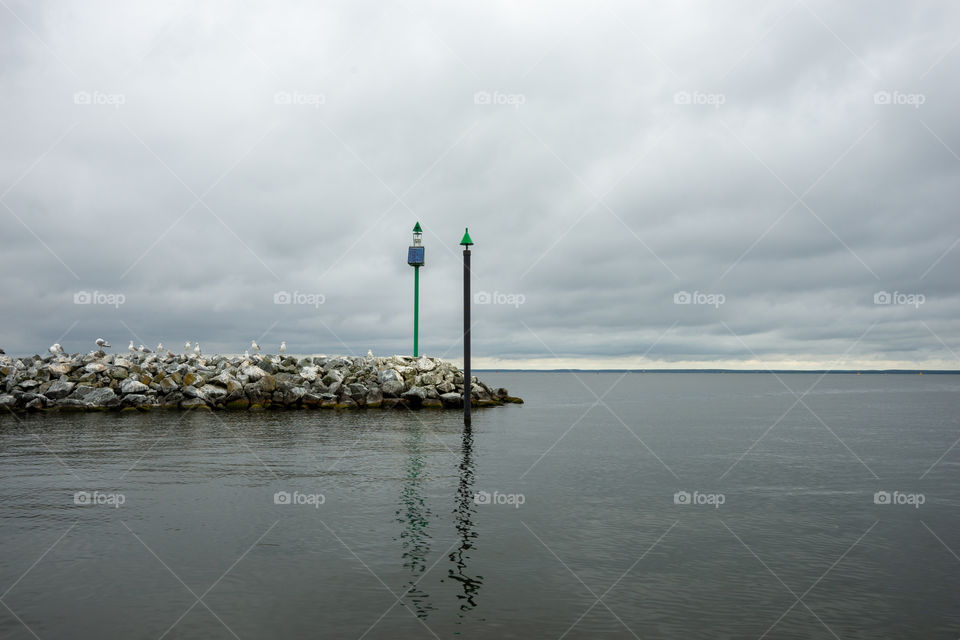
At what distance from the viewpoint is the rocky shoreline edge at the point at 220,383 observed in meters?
48.1

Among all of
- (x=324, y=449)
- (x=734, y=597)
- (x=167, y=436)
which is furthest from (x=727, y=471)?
(x=167, y=436)

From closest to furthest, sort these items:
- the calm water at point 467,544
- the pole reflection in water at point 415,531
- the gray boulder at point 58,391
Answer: the calm water at point 467,544
the pole reflection in water at point 415,531
the gray boulder at point 58,391

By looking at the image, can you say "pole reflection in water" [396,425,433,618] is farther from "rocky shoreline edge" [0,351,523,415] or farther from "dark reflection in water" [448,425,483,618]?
"rocky shoreline edge" [0,351,523,415]

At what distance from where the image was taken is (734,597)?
10.5 metres

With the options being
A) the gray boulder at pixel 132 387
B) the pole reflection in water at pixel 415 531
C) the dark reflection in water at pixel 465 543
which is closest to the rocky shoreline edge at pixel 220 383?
the gray boulder at pixel 132 387

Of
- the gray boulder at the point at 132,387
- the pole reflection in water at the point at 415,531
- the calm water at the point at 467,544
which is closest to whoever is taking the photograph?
the calm water at the point at 467,544

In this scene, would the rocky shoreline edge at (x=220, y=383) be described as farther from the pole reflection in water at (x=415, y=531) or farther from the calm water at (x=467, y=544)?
the pole reflection in water at (x=415, y=531)

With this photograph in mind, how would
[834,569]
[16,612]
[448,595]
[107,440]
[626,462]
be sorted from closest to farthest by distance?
[16,612] < [448,595] < [834,569] < [626,462] < [107,440]

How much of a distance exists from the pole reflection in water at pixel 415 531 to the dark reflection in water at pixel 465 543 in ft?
1.87

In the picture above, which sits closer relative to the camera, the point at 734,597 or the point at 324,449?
the point at 734,597

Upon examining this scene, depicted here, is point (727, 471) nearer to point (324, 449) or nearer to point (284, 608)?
point (324, 449)

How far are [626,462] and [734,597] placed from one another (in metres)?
16.0

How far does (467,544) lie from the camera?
13.3 meters

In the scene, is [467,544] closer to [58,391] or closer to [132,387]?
[132,387]
